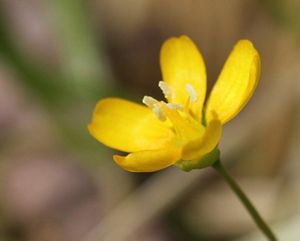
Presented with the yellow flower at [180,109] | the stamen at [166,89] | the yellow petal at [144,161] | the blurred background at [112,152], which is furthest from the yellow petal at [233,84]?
the blurred background at [112,152]

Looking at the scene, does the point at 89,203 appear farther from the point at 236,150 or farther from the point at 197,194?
the point at 236,150

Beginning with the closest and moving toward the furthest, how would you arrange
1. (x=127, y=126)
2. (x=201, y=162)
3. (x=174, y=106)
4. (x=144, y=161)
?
(x=144, y=161)
(x=201, y=162)
(x=174, y=106)
(x=127, y=126)

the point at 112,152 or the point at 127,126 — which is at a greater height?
the point at 127,126

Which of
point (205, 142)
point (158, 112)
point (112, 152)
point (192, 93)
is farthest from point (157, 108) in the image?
point (112, 152)

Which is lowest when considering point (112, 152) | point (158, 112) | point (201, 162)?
point (112, 152)

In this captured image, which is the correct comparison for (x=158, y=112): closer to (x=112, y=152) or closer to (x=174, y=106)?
(x=174, y=106)

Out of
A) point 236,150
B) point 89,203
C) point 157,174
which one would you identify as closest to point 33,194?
point 89,203
